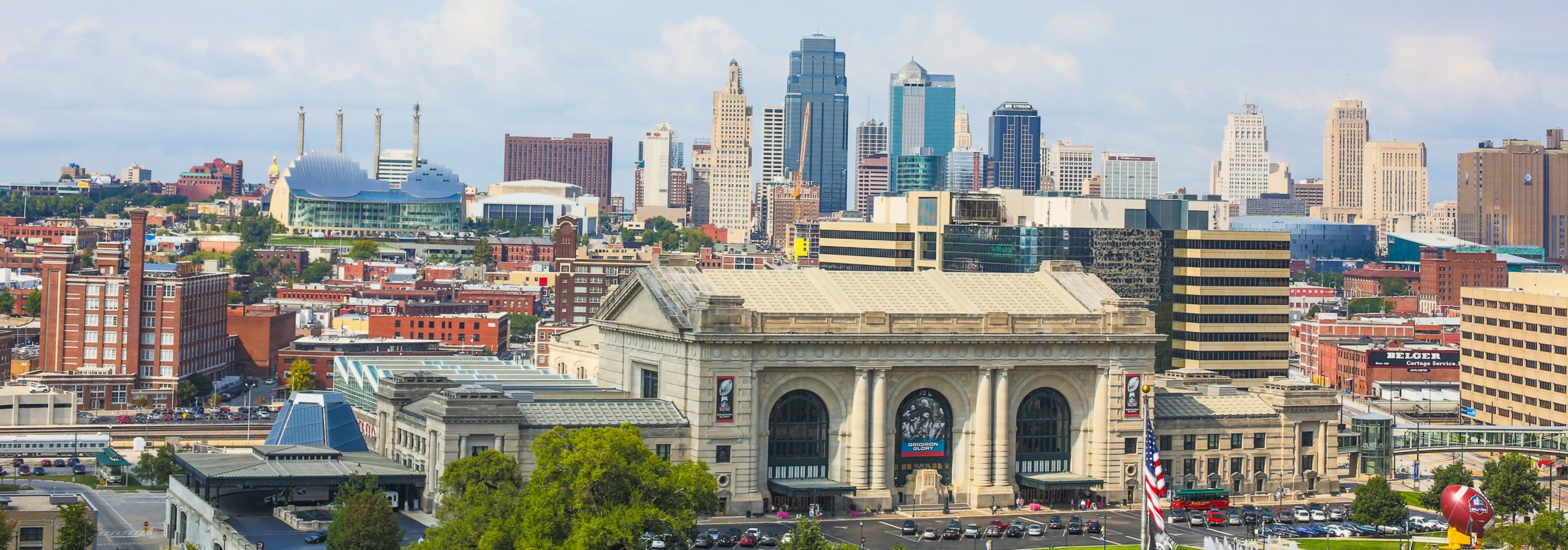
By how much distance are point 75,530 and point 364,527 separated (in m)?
19.2

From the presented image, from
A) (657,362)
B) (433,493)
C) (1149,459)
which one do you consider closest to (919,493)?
(657,362)

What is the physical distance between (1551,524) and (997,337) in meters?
38.6

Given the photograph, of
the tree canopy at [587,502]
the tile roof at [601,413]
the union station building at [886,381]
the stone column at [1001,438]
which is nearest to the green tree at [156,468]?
the union station building at [886,381]

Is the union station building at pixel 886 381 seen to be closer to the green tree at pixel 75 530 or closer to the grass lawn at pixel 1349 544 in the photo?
the grass lawn at pixel 1349 544

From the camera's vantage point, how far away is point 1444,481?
155m

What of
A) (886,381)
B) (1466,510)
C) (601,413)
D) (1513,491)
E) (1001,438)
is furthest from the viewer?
(1001,438)

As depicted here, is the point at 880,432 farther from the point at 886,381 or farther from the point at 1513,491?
the point at 1513,491

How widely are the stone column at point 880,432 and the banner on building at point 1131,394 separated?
17107 mm

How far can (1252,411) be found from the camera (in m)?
164

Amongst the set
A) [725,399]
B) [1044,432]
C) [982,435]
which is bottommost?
[982,435]

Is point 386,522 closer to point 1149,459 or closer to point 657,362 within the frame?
point 657,362

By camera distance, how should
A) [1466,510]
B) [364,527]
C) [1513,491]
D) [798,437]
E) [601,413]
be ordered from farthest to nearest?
[1513,491]
[798,437]
[601,413]
[1466,510]
[364,527]

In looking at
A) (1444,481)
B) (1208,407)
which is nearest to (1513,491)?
(1444,481)

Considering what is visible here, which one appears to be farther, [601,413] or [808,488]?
[808,488]
